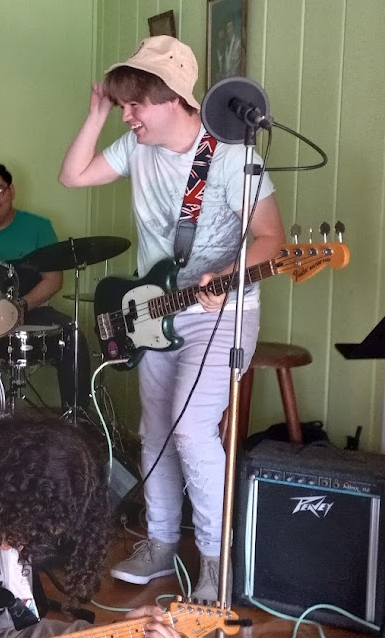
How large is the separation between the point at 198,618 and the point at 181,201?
1024 millimetres

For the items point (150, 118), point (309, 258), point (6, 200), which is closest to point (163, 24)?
point (6, 200)

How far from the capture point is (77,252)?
2773mm

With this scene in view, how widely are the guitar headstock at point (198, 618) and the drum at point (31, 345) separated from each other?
1766mm

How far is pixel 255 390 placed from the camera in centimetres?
272

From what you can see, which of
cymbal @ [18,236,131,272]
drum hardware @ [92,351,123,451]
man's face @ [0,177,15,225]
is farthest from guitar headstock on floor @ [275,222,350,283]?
man's face @ [0,177,15,225]

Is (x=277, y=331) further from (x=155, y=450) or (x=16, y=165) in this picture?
(x=16, y=165)

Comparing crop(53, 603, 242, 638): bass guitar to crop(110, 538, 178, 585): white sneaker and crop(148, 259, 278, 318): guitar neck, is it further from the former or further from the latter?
crop(110, 538, 178, 585): white sneaker

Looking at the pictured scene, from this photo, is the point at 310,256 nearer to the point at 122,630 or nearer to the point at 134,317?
the point at 134,317

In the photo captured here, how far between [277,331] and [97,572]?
1407 millimetres

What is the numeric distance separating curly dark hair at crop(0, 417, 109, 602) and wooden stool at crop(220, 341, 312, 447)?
→ 0.83 metres

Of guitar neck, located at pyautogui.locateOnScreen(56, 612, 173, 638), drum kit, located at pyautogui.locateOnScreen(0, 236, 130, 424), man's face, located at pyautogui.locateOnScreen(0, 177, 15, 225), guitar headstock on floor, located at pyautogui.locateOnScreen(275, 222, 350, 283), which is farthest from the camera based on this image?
man's face, located at pyautogui.locateOnScreen(0, 177, 15, 225)

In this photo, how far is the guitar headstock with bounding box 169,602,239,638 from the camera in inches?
50.0

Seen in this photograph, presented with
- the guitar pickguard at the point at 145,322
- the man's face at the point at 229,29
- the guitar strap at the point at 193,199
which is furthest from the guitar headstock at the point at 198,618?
the man's face at the point at 229,29

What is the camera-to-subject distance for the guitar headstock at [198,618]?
1.27 m
